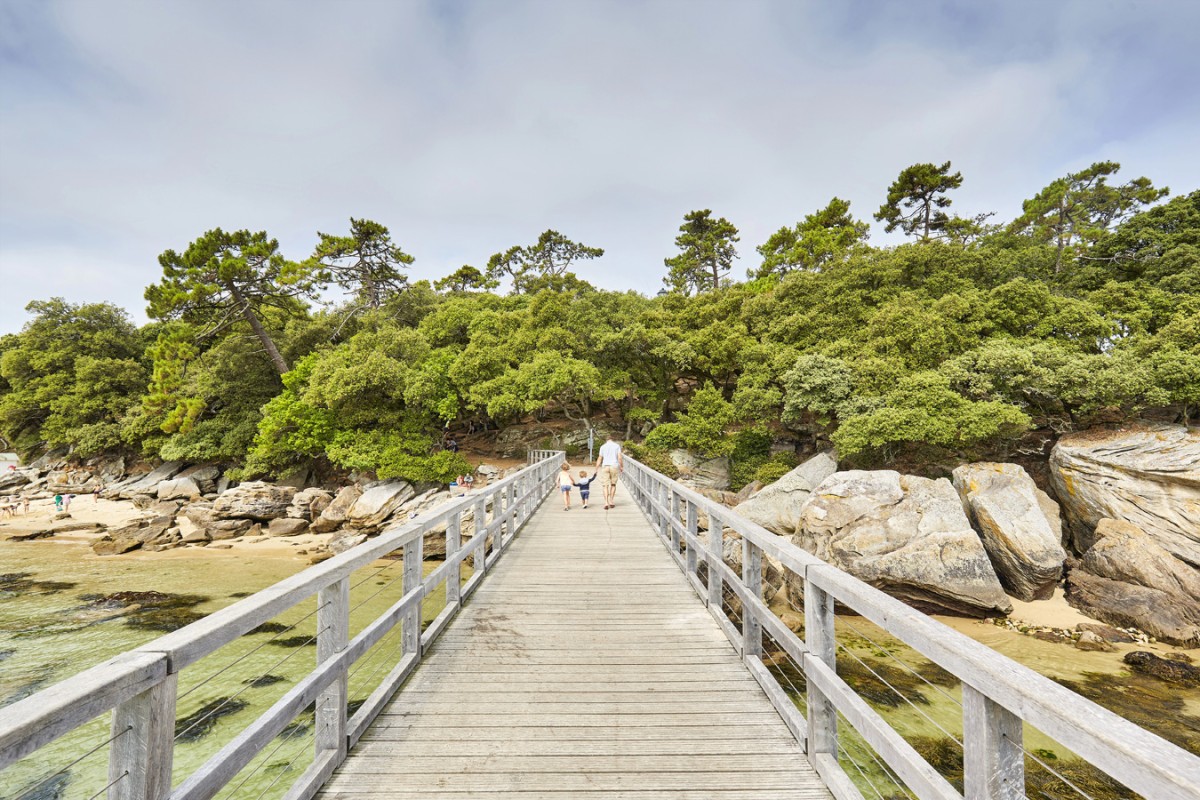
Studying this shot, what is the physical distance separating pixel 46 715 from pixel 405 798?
1670mm

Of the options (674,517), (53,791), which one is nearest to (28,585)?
(53,791)

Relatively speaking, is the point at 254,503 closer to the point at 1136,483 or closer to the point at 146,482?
the point at 146,482

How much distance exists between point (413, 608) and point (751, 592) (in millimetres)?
2470

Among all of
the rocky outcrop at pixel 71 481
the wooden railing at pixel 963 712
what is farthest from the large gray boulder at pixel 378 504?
the rocky outcrop at pixel 71 481

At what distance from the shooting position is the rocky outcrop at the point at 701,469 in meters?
20.7

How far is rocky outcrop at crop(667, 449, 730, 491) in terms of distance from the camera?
20.7 meters

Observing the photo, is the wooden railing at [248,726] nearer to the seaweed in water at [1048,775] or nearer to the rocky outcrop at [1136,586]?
the seaweed in water at [1048,775]

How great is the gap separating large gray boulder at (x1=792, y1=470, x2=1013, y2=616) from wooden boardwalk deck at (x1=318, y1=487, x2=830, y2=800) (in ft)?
21.8

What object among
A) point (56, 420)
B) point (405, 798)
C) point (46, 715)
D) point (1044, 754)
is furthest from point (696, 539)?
point (56, 420)

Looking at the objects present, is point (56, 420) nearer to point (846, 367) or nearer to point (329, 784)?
point (329, 784)

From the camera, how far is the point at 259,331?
24812 mm

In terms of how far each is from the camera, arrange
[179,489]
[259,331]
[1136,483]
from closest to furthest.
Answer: [1136,483] → [179,489] → [259,331]

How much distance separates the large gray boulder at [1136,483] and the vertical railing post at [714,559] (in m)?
12.4

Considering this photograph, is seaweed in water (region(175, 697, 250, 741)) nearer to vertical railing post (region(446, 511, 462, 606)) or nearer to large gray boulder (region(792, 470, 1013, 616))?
vertical railing post (region(446, 511, 462, 606))
